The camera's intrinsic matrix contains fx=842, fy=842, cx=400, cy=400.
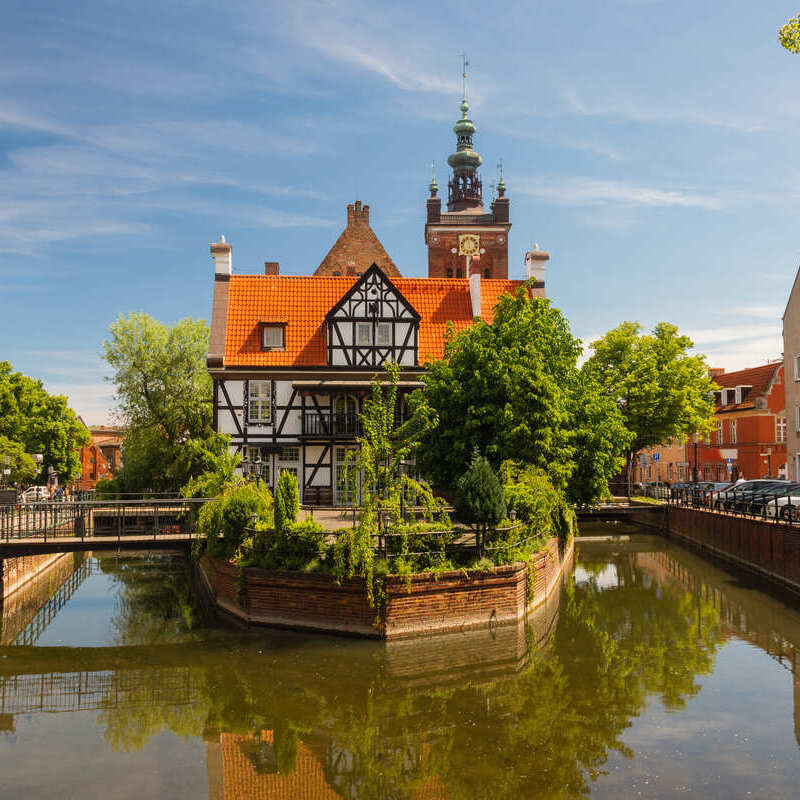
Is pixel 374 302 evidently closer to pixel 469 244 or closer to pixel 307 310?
pixel 307 310

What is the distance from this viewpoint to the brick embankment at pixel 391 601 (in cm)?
1873

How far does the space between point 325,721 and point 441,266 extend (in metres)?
55.9

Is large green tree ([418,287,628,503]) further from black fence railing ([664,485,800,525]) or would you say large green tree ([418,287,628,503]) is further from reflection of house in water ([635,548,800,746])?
black fence railing ([664,485,800,525])

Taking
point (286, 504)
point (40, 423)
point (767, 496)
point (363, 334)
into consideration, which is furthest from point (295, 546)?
point (40, 423)

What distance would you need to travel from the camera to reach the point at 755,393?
202 ft

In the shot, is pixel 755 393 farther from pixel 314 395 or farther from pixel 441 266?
pixel 314 395

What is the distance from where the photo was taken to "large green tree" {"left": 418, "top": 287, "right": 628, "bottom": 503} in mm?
25766

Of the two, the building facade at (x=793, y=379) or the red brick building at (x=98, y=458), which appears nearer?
the building facade at (x=793, y=379)

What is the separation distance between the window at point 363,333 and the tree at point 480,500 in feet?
55.0

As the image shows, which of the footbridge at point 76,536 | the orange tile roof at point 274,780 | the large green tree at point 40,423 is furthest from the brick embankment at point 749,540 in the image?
the large green tree at point 40,423

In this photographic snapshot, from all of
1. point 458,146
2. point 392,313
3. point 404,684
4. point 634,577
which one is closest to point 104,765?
point 404,684

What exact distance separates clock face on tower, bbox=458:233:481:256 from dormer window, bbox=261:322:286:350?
105 feet

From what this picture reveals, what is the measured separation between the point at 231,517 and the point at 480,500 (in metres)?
6.69

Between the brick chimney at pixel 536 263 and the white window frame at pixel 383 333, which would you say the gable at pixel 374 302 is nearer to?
the white window frame at pixel 383 333
